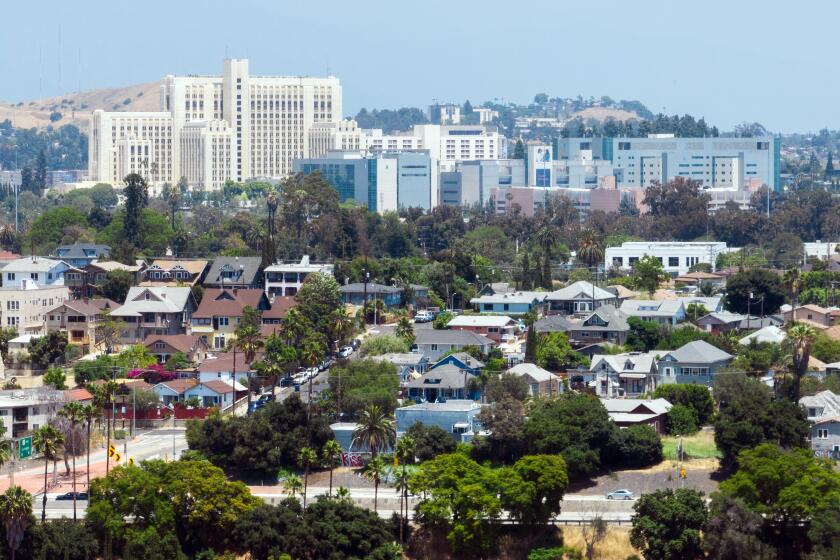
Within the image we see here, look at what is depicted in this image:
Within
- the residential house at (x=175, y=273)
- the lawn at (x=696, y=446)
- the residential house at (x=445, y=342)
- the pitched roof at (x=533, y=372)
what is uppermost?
the residential house at (x=175, y=273)

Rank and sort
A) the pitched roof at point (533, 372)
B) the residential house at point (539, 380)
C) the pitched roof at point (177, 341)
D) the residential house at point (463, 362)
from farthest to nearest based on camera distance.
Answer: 1. the pitched roof at point (177, 341)
2. the residential house at point (463, 362)
3. the pitched roof at point (533, 372)
4. the residential house at point (539, 380)

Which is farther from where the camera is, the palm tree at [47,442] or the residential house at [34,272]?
the residential house at [34,272]

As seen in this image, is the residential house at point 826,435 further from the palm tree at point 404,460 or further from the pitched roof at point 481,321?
the pitched roof at point 481,321

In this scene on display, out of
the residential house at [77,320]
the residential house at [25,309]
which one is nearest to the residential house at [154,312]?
the residential house at [77,320]

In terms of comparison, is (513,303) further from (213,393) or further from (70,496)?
(70,496)

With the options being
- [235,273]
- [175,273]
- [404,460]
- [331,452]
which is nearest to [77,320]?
[175,273]

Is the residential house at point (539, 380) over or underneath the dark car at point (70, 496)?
over

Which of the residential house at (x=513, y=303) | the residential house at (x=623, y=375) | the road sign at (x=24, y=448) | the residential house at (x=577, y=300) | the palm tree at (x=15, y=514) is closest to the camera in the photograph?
the palm tree at (x=15, y=514)
